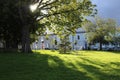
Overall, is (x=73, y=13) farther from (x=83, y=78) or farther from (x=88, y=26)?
(x=88, y=26)

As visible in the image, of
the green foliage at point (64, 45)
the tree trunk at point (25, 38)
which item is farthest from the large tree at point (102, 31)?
the tree trunk at point (25, 38)

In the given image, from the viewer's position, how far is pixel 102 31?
336ft

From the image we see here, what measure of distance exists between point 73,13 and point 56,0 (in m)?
3.04

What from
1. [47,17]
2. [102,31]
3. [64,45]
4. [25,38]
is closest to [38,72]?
[25,38]

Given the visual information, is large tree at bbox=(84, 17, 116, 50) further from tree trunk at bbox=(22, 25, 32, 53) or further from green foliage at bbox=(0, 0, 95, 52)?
tree trunk at bbox=(22, 25, 32, 53)

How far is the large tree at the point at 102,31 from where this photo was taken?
334 feet

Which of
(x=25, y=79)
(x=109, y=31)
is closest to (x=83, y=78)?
(x=25, y=79)

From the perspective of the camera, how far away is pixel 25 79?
544 inches

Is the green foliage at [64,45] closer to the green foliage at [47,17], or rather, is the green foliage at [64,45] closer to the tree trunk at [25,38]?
the green foliage at [47,17]

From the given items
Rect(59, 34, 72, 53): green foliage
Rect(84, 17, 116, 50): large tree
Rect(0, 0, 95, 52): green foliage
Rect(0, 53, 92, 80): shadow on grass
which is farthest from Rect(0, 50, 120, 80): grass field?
Rect(84, 17, 116, 50): large tree

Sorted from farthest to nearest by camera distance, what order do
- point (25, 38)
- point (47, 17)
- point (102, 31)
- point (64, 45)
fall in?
1. point (102, 31)
2. point (64, 45)
3. point (47, 17)
4. point (25, 38)

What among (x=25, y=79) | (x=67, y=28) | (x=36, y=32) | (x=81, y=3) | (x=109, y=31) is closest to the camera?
(x=25, y=79)

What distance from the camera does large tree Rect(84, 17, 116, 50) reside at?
101812mm

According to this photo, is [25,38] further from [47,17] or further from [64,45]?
[64,45]
